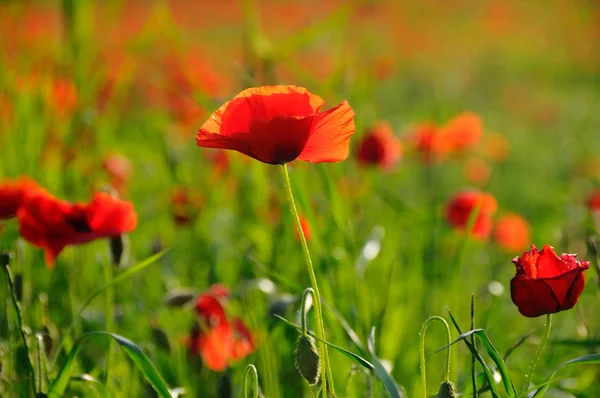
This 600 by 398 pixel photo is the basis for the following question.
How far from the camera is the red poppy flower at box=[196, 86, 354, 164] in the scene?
0.99m

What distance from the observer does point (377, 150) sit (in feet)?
6.98

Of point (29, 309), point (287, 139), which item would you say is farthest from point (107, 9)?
point (287, 139)

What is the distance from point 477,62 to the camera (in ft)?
28.3

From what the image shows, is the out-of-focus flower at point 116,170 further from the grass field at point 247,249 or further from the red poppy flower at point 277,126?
the red poppy flower at point 277,126

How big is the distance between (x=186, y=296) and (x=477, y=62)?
764cm

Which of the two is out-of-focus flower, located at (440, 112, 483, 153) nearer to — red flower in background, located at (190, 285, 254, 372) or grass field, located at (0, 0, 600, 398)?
grass field, located at (0, 0, 600, 398)

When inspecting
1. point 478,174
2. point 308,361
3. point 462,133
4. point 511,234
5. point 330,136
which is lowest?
point 478,174

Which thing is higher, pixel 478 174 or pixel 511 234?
pixel 511 234

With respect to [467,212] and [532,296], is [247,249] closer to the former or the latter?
[467,212]

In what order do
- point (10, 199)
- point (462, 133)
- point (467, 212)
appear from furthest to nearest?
point (462, 133) → point (467, 212) → point (10, 199)

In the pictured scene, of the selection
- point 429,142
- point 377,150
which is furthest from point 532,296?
point 429,142

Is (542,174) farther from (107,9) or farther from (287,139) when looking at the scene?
(287,139)

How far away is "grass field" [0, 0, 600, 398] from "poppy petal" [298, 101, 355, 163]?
0.12 metres

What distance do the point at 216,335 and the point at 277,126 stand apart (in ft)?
2.11
